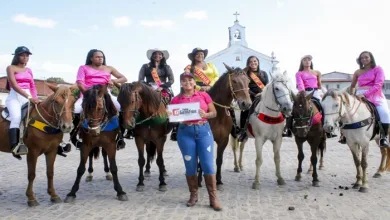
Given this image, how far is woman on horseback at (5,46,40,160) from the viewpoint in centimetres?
623

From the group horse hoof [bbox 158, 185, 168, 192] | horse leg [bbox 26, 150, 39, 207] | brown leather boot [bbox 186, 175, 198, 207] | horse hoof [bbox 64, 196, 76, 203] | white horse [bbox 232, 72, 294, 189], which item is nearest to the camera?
brown leather boot [bbox 186, 175, 198, 207]

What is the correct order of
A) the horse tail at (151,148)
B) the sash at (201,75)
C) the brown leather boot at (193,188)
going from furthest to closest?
the horse tail at (151,148)
the sash at (201,75)
the brown leather boot at (193,188)

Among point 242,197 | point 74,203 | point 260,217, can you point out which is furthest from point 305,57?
point 74,203

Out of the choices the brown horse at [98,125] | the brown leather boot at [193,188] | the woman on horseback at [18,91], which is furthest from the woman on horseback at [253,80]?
the woman on horseback at [18,91]

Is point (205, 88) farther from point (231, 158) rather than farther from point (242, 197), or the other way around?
point (231, 158)

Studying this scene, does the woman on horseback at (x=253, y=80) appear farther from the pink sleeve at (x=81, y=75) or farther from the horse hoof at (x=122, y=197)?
the pink sleeve at (x=81, y=75)

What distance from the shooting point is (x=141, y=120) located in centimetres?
719

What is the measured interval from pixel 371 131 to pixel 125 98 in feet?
17.2

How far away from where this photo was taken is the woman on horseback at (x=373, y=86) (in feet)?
25.5

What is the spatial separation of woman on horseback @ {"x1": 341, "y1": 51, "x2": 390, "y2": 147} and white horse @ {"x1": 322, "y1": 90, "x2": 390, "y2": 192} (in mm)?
377

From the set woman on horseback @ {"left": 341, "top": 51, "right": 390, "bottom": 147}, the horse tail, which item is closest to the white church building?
the horse tail

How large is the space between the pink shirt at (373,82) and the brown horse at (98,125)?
5.56m

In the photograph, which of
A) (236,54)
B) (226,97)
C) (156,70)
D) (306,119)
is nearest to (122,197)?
(226,97)

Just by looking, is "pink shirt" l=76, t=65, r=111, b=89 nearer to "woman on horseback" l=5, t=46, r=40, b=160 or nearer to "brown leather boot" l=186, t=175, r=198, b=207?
"woman on horseback" l=5, t=46, r=40, b=160
